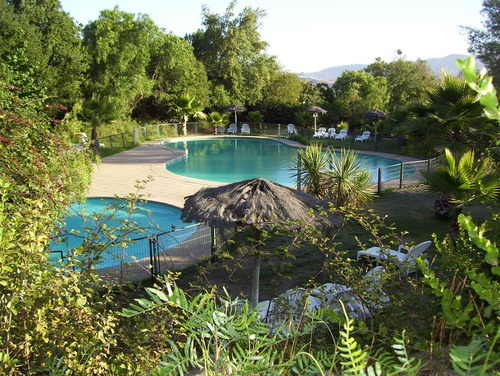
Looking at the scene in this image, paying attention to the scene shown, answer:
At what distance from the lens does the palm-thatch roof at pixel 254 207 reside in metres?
6.18

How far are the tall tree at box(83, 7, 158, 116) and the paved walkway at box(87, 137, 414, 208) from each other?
237 inches

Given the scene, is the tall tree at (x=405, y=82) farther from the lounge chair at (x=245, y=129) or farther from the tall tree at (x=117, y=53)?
the tall tree at (x=117, y=53)

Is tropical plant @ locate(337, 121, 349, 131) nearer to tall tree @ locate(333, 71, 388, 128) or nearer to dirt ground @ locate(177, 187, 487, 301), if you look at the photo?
tall tree @ locate(333, 71, 388, 128)

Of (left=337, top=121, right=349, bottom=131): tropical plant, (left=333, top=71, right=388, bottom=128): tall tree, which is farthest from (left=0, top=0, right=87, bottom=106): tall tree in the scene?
(left=333, top=71, right=388, bottom=128): tall tree

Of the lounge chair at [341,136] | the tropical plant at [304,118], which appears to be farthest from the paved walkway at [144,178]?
the tropical plant at [304,118]

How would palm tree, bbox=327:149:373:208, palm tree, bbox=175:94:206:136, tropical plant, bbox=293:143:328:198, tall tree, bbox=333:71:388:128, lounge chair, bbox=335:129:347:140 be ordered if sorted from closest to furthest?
palm tree, bbox=327:149:373:208 < tropical plant, bbox=293:143:328:198 < lounge chair, bbox=335:129:347:140 < palm tree, bbox=175:94:206:136 < tall tree, bbox=333:71:388:128

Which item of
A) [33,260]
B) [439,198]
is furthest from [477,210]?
[33,260]

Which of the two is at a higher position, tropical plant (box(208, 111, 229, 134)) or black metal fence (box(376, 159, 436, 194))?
tropical plant (box(208, 111, 229, 134))

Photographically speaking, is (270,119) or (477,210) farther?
(270,119)

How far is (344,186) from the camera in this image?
909 centimetres

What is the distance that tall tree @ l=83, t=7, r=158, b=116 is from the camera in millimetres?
28516

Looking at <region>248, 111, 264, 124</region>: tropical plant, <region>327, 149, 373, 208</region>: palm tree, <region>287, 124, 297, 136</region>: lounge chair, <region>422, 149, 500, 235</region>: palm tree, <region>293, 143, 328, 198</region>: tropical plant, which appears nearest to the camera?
<region>422, 149, 500, 235</region>: palm tree

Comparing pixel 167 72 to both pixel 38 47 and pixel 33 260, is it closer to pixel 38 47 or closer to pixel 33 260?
pixel 38 47

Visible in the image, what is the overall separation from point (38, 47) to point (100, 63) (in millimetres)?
6441
